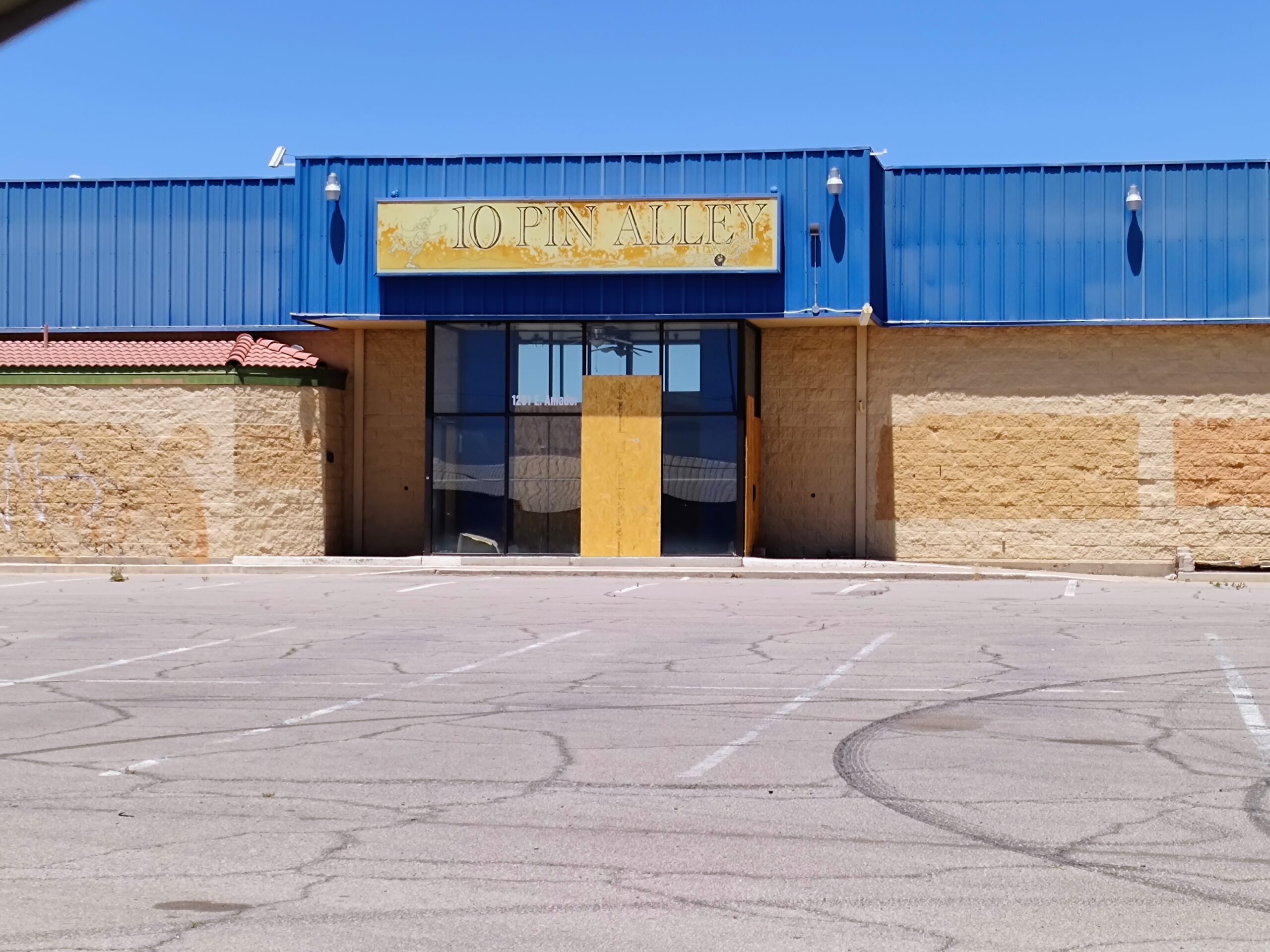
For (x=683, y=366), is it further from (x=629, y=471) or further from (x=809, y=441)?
(x=809, y=441)

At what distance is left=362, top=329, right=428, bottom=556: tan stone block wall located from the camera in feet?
108

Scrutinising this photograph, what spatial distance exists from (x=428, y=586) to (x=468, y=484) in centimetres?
563

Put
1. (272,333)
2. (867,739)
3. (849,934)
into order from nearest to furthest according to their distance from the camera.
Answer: (849,934) < (867,739) < (272,333)

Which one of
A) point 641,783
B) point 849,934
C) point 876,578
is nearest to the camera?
point 849,934

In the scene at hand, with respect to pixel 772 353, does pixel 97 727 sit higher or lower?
lower

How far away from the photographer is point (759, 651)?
51.3 feet

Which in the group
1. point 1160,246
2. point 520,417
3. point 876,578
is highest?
point 1160,246

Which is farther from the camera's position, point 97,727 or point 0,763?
point 97,727

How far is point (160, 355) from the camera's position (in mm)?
31516

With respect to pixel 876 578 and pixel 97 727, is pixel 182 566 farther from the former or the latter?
pixel 97 727

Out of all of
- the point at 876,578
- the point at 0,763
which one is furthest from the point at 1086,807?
the point at 876,578

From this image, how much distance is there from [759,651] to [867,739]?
541 cm

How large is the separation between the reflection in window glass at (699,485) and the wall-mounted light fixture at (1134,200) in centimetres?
845

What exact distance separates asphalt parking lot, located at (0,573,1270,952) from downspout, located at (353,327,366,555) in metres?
15.5
